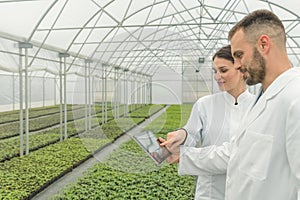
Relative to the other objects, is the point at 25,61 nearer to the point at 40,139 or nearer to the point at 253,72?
the point at 40,139

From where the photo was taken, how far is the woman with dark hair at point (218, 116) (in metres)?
2.48

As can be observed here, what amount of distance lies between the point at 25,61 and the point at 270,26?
309 inches

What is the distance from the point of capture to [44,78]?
25281mm

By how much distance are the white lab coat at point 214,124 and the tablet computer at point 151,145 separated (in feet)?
1.19

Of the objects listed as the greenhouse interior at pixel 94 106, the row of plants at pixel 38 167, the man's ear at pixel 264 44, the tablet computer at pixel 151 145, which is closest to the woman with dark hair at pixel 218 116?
the greenhouse interior at pixel 94 106

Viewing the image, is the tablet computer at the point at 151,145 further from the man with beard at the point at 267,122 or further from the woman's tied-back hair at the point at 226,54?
the woman's tied-back hair at the point at 226,54

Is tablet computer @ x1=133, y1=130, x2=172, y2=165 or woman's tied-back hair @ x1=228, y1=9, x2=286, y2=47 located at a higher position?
woman's tied-back hair @ x1=228, y1=9, x2=286, y2=47

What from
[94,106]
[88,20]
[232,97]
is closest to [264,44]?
[232,97]

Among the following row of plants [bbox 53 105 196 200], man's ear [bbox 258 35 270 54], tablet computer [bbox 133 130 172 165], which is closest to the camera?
man's ear [bbox 258 35 270 54]

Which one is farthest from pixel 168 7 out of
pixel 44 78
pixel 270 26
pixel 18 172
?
pixel 44 78

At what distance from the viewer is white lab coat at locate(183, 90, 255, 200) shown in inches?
100

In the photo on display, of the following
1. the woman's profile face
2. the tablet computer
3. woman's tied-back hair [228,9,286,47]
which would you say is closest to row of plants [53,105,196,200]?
the woman's profile face

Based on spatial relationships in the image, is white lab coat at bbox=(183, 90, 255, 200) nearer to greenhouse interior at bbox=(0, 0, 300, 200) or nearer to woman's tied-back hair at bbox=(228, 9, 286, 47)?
greenhouse interior at bbox=(0, 0, 300, 200)

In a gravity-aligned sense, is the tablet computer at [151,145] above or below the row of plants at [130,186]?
above
